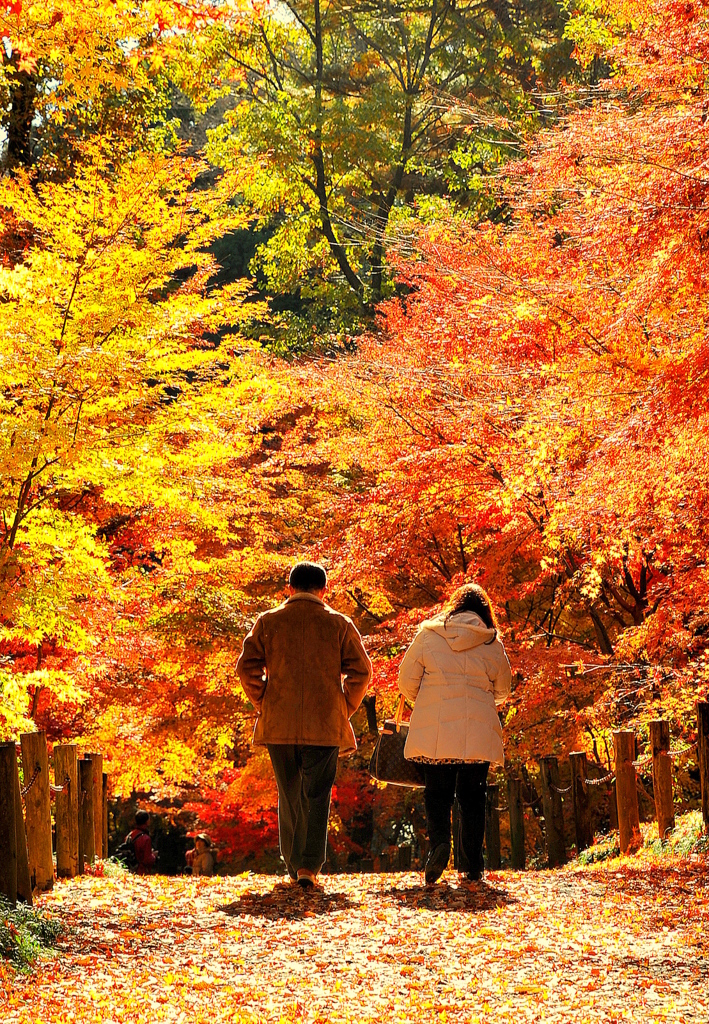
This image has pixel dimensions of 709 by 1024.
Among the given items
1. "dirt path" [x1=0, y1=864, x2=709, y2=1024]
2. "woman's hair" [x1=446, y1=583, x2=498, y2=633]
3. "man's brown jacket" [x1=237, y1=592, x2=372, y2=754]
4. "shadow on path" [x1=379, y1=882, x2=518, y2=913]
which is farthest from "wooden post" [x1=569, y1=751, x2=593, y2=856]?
"man's brown jacket" [x1=237, y1=592, x2=372, y2=754]

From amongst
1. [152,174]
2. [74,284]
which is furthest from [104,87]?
[74,284]

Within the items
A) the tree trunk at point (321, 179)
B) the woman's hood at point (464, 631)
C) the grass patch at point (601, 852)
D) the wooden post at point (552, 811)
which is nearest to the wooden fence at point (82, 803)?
the wooden post at point (552, 811)

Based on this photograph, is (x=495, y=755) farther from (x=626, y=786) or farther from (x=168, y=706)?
(x=168, y=706)

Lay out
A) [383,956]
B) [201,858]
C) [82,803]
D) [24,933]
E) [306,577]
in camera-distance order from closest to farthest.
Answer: [383,956] < [24,933] < [306,577] < [82,803] < [201,858]

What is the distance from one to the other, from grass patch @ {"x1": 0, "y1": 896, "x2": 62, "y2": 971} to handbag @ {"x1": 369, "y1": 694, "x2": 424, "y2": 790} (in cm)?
213

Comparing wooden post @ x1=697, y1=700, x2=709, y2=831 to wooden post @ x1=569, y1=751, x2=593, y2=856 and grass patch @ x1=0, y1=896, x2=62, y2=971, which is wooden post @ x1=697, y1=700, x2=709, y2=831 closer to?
wooden post @ x1=569, y1=751, x2=593, y2=856

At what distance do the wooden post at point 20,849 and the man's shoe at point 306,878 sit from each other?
153cm

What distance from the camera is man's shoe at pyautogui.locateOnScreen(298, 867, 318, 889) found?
245 inches

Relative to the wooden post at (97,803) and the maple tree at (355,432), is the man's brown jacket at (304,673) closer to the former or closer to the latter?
the maple tree at (355,432)

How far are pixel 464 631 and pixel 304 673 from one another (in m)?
0.96

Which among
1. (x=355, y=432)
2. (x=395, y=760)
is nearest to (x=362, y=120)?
(x=355, y=432)

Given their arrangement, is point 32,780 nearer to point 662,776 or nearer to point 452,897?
point 452,897

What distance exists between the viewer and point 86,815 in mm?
8305

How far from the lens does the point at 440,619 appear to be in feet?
20.5
